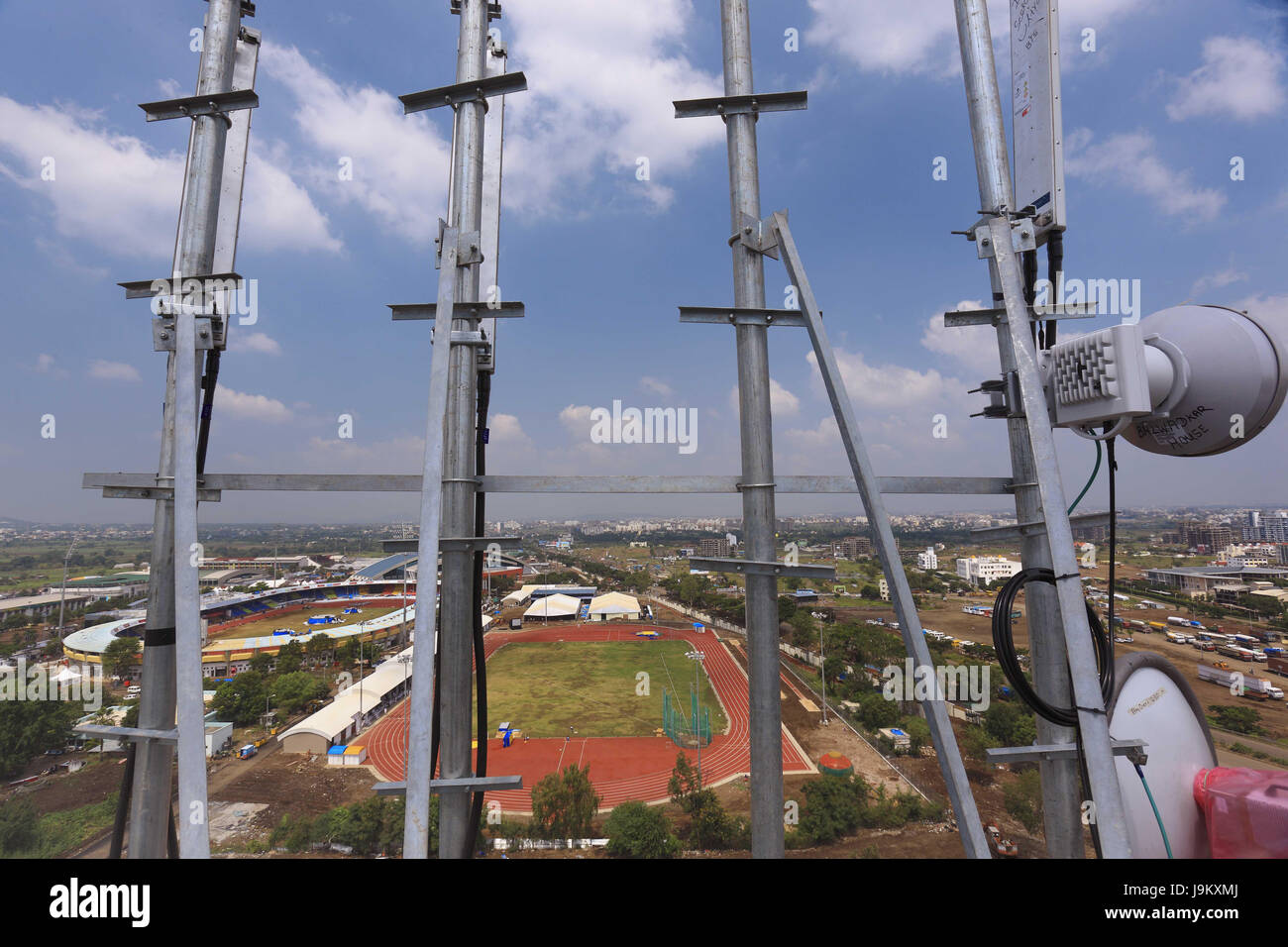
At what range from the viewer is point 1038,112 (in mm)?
2463

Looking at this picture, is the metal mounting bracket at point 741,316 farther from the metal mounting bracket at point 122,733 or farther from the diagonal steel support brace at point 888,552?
the metal mounting bracket at point 122,733

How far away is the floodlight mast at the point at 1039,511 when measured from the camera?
1.77 meters

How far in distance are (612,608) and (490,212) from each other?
86.9ft

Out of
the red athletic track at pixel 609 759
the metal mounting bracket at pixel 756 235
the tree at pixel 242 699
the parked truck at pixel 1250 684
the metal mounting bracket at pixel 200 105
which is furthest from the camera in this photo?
the tree at pixel 242 699

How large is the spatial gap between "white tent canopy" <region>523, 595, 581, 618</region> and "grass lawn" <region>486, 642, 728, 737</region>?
14.8 feet

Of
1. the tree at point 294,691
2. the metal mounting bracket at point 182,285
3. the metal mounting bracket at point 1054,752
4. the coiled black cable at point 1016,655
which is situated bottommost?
the tree at point 294,691

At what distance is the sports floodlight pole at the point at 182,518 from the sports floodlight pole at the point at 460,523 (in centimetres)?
89

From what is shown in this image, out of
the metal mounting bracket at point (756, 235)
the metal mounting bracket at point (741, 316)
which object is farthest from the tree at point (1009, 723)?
the metal mounting bracket at point (756, 235)

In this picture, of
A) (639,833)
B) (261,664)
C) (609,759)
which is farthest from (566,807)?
(261,664)

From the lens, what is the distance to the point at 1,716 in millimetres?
11719

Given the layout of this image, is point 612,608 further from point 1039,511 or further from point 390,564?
point 1039,511
